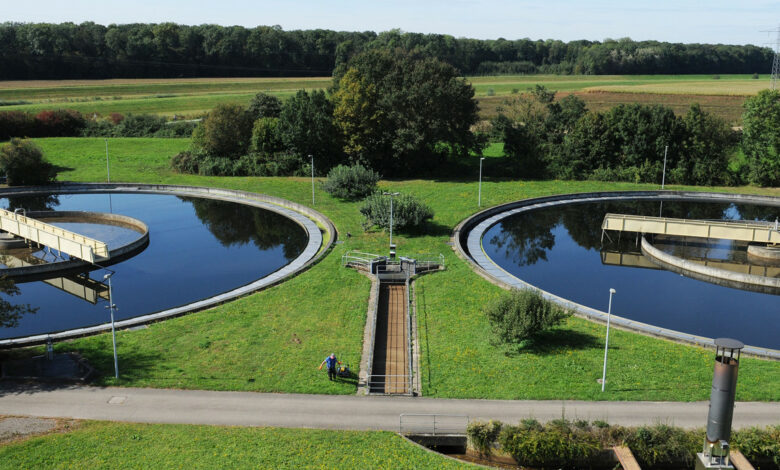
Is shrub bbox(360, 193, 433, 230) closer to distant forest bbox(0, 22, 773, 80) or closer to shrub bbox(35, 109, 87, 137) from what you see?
shrub bbox(35, 109, 87, 137)

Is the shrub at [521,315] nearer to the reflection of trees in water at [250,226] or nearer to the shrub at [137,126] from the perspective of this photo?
the reflection of trees in water at [250,226]

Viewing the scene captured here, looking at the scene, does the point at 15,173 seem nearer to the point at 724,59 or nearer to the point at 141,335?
the point at 141,335

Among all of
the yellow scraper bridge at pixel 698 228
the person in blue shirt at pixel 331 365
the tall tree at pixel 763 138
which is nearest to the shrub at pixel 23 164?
the person in blue shirt at pixel 331 365

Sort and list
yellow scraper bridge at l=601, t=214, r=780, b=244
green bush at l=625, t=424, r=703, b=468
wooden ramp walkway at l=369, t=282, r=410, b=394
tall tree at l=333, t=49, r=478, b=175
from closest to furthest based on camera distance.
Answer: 1. green bush at l=625, t=424, r=703, b=468
2. wooden ramp walkway at l=369, t=282, r=410, b=394
3. yellow scraper bridge at l=601, t=214, r=780, b=244
4. tall tree at l=333, t=49, r=478, b=175

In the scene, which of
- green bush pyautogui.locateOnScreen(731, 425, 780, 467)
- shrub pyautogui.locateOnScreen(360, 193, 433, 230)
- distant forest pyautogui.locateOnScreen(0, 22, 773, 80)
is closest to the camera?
green bush pyautogui.locateOnScreen(731, 425, 780, 467)

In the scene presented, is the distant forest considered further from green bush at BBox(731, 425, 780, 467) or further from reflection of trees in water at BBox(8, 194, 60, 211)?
green bush at BBox(731, 425, 780, 467)

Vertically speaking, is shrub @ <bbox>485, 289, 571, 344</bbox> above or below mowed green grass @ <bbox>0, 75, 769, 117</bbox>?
below

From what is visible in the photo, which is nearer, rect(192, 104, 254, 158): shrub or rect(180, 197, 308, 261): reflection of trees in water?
rect(180, 197, 308, 261): reflection of trees in water

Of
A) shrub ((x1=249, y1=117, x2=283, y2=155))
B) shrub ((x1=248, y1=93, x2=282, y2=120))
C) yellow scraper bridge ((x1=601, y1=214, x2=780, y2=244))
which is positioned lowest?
yellow scraper bridge ((x1=601, y1=214, x2=780, y2=244))

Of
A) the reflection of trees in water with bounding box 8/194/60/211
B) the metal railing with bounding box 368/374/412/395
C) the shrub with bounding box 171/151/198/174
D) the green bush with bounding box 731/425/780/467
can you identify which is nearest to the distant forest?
the shrub with bounding box 171/151/198/174
